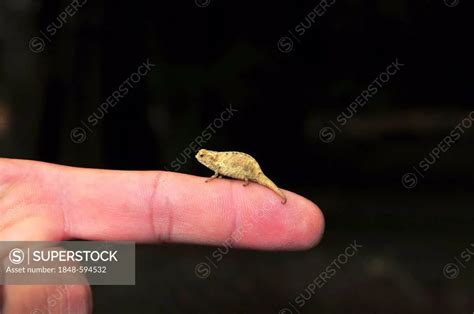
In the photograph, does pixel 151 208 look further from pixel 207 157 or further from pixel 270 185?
pixel 270 185

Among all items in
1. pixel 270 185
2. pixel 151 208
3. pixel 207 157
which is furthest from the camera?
pixel 207 157

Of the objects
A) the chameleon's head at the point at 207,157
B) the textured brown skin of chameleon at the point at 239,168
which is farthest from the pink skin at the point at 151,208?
the chameleon's head at the point at 207,157

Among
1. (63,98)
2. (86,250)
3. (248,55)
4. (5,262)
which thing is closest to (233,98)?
(248,55)

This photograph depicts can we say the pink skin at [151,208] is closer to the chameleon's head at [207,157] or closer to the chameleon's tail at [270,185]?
the chameleon's tail at [270,185]

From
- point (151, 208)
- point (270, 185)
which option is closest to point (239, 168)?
point (270, 185)

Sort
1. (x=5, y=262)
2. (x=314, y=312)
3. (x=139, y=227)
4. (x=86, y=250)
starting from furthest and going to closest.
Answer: (x=314, y=312) < (x=86, y=250) < (x=139, y=227) < (x=5, y=262)

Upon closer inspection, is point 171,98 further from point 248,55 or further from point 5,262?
point 5,262

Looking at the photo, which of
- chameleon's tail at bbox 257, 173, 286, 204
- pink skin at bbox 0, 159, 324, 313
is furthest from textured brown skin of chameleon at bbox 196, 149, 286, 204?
pink skin at bbox 0, 159, 324, 313
